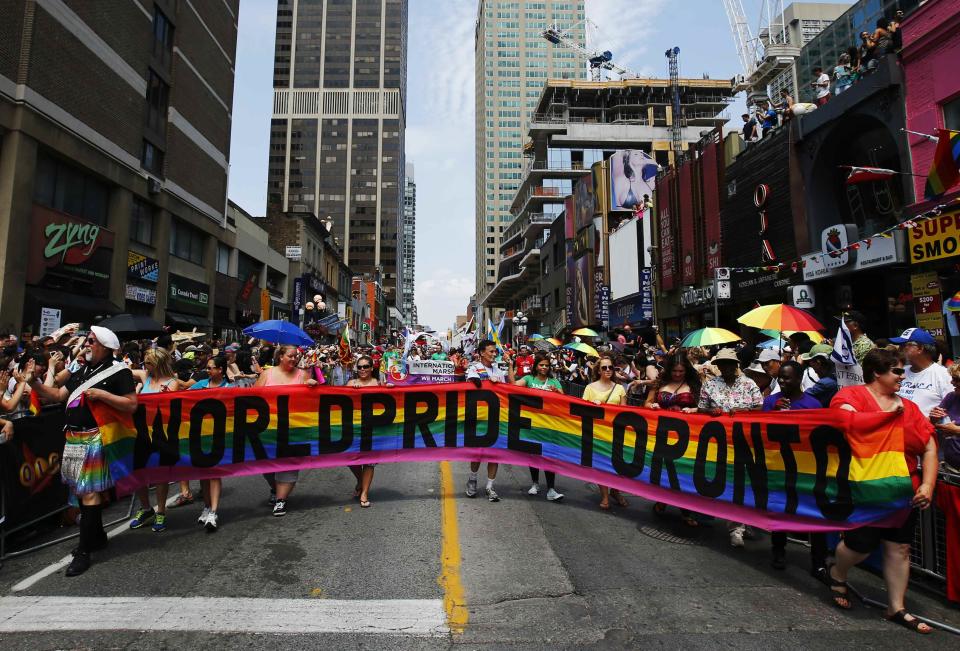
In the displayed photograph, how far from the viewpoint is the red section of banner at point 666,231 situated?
27.1 meters

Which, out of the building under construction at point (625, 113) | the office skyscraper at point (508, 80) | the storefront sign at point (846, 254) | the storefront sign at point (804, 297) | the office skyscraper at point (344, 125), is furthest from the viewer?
the office skyscraper at point (508, 80)

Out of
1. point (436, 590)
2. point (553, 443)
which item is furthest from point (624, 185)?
point (436, 590)

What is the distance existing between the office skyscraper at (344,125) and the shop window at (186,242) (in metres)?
91.1

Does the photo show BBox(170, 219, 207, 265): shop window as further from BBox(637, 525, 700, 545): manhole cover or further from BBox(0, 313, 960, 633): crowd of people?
BBox(637, 525, 700, 545): manhole cover

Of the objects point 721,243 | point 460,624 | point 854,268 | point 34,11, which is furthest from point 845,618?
point 34,11

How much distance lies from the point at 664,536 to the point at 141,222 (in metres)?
29.0

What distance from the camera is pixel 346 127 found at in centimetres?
12750

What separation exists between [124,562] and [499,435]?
12.9 ft

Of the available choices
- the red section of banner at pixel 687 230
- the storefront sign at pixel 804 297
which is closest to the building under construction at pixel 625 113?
the red section of banner at pixel 687 230

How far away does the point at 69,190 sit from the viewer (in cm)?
2072

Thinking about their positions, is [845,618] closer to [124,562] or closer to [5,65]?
[124,562]

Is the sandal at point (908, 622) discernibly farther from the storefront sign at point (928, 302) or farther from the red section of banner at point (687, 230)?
the red section of banner at point (687, 230)

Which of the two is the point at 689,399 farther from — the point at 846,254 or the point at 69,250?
the point at 69,250

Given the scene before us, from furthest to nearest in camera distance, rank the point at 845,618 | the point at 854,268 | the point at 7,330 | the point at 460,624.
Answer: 1. the point at 7,330
2. the point at 854,268
3. the point at 845,618
4. the point at 460,624
